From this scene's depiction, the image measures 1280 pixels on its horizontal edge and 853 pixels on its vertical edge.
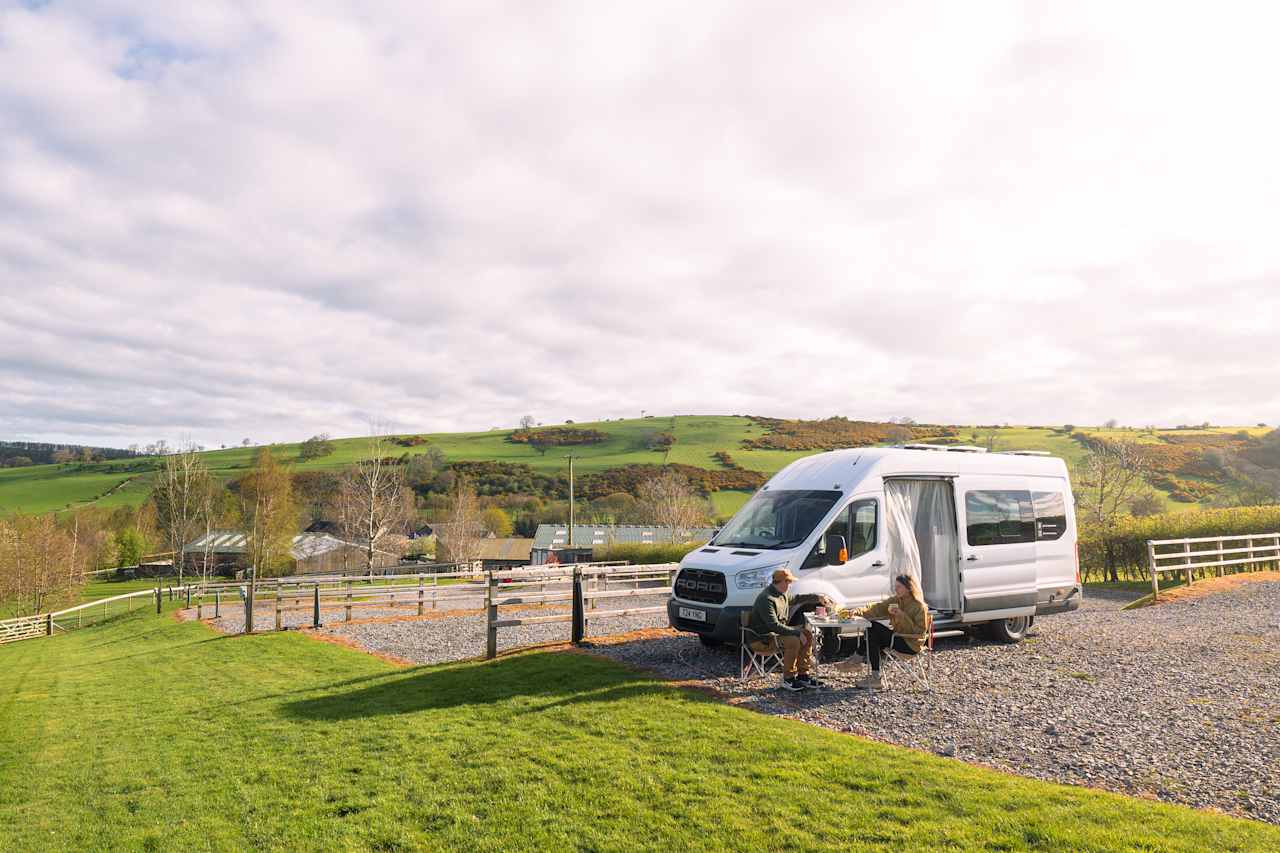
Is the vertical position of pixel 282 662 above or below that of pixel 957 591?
below

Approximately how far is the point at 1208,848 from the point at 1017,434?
82.5 meters

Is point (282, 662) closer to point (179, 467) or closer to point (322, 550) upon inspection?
point (179, 467)

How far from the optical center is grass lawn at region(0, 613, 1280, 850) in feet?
15.8

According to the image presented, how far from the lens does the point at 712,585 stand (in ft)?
31.4

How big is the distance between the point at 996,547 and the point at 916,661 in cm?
254

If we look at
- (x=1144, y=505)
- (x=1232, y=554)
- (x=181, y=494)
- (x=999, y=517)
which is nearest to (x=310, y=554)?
(x=181, y=494)

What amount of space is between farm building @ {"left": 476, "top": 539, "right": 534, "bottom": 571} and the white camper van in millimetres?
57434

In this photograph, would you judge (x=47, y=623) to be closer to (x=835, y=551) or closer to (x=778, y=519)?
(x=778, y=519)

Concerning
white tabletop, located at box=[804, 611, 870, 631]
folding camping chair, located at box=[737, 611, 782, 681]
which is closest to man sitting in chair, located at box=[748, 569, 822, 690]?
folding camping chair, located at box=[737, 611, 782, 681]

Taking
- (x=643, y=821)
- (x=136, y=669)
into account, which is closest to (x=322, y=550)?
(x=136, y=669)

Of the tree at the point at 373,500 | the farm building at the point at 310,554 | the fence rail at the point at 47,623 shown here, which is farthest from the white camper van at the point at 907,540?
the farm building at the point at 310,554

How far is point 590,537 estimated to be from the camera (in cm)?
5703

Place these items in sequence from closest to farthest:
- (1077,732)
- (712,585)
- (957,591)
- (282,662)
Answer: (1077,732), (712,585), (957,591), (282,662)

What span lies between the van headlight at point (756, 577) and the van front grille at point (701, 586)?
0.79 ft
